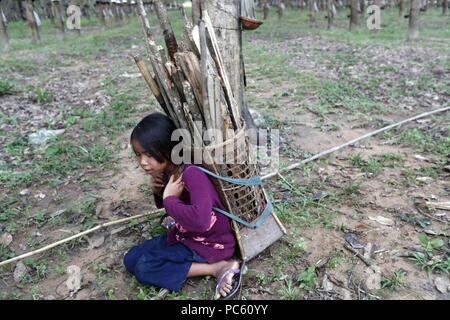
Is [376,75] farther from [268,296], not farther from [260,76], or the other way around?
[268,296]

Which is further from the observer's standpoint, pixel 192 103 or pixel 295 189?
pixel 295 189

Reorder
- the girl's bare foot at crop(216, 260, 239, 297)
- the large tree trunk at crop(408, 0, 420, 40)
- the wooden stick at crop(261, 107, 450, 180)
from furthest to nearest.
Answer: the large tree trunk at crop(408, 0, 420, 40) < the wooden stick at crop(261, 107, 450, 180) < the girl's bare foot at crop(216, 260, 239, 297)

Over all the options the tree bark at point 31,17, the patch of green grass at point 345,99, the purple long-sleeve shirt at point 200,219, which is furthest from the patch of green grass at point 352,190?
the tree bark at point 31,17

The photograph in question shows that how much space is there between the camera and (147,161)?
7.17ft

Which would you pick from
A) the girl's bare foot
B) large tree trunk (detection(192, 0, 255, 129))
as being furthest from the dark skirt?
large tree trunk (detection(192, 0, 255, 129))

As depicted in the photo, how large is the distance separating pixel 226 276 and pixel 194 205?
19.9 inches

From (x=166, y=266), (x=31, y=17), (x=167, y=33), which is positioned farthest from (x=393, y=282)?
(x=31, y=17)

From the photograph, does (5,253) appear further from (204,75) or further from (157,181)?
(204,75)

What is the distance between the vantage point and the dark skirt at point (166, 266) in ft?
7.57

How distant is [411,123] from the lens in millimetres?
4605

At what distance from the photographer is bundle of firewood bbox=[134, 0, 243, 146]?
2133mm

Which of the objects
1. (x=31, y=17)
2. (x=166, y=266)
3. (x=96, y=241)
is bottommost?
(x=96, y=241)

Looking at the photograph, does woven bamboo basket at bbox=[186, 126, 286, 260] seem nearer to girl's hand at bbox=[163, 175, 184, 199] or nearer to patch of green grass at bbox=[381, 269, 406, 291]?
girl's hand at bbox=[163, 175, 184, 199]
